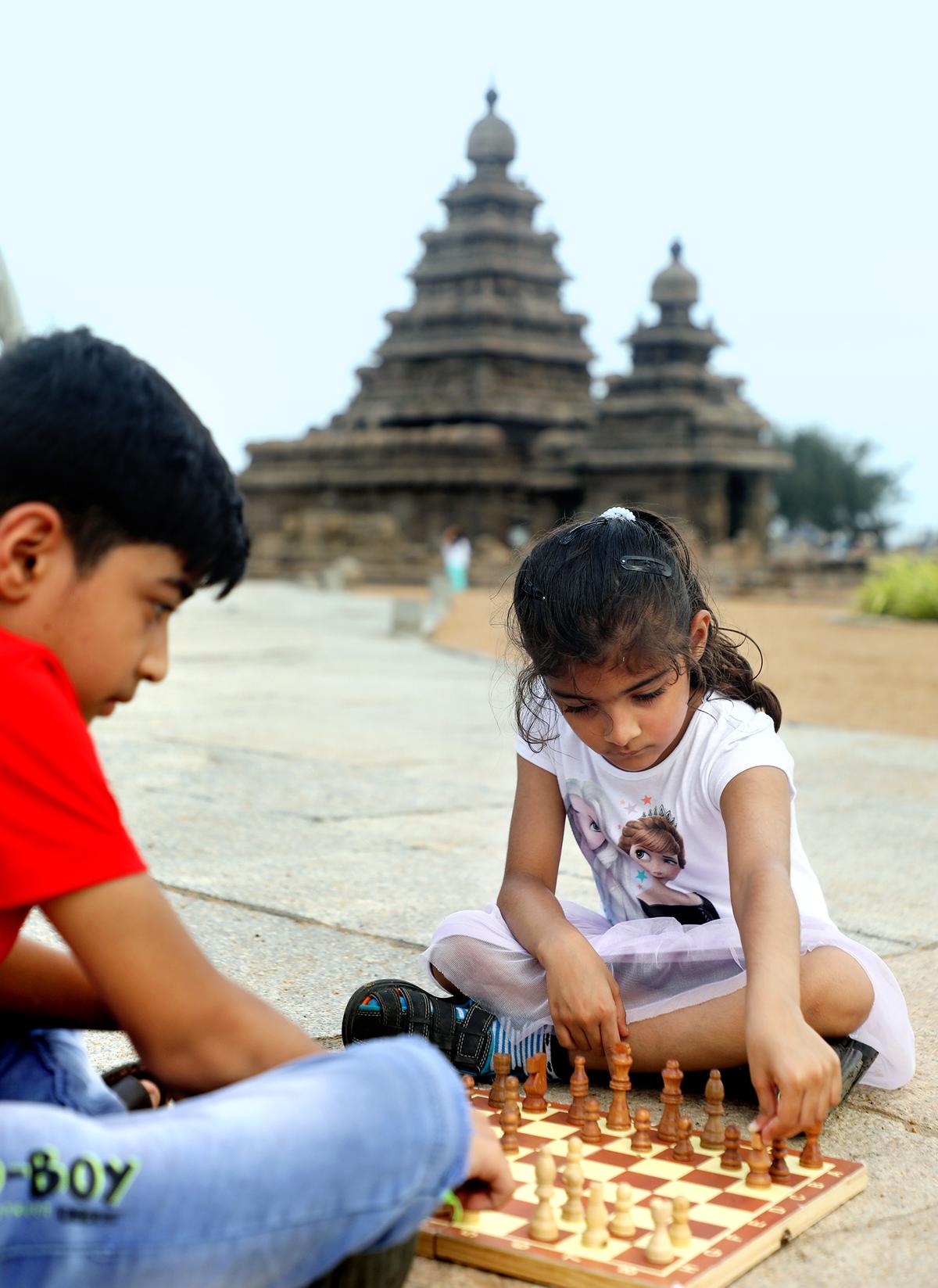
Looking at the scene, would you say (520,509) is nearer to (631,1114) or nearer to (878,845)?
(878,845)

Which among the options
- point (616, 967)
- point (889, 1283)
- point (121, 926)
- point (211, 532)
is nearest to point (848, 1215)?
point (889, 1283)

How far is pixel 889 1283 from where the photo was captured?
73.4 inches

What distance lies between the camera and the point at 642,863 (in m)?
2.79

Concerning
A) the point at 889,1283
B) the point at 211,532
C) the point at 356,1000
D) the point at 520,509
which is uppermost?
the point at 520,509

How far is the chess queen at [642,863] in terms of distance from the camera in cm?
251

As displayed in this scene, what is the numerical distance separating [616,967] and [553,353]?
33124 mm

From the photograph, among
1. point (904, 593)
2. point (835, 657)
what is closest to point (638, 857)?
point (835, 657)

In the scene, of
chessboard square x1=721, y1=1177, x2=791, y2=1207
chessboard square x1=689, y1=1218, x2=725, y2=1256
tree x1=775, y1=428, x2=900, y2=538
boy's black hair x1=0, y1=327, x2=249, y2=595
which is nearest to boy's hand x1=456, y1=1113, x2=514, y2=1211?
chessboard square x1=689, y1=1218, x2=725, y2=1256

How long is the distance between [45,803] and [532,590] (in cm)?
124

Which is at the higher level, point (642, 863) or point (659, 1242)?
point (642, 863)

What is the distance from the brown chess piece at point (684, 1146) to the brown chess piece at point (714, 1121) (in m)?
0.03

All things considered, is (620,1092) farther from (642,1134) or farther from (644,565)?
(644,565)

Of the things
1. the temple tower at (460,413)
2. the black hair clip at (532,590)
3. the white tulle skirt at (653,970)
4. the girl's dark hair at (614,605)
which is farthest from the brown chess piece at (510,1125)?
the temple tower at (460,413)

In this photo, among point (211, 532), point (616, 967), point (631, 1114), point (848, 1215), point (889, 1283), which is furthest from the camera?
point (616, 967)
